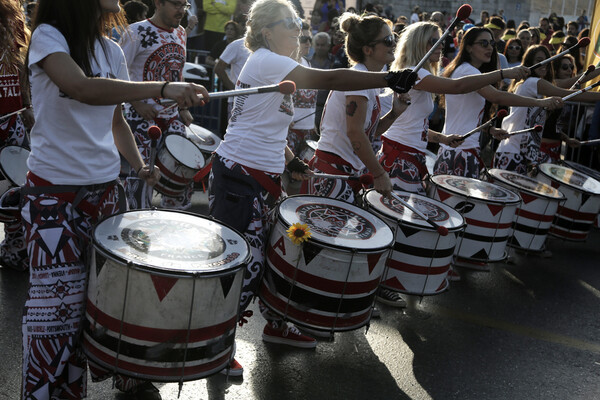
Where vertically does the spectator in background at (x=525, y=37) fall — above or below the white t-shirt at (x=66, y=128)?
above

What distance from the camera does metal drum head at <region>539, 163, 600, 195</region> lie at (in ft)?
18.3

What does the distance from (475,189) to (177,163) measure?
2251mm

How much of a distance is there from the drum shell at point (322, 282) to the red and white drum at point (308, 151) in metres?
3.07

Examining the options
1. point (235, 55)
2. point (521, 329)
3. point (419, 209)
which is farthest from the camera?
point (235, 55)

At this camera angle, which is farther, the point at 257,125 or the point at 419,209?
the point at 419,209

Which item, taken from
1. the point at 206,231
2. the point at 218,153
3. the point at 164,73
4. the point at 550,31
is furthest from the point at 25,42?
the point at 550,31

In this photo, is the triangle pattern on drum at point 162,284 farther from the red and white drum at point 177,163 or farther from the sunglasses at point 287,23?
the red and white drum at point 177,163

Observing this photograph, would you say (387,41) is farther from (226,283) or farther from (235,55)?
(235,55)

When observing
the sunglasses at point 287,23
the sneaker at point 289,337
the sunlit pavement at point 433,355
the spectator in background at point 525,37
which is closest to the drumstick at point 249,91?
the sunglasses at point 287,23

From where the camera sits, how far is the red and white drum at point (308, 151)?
6.15 meters

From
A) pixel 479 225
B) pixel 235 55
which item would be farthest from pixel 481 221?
pixel 235 55

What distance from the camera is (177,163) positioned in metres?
4.93

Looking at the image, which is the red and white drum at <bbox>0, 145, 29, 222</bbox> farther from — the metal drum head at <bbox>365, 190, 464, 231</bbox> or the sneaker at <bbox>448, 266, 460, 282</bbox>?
the sneaker at <bbox>448, 266, 460, 282</bbox>

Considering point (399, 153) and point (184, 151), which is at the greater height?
point (399, 153)
